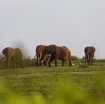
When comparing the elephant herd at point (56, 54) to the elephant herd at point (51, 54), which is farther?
the elephant herd at point (56, 54)

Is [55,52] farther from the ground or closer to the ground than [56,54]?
farther from the ground

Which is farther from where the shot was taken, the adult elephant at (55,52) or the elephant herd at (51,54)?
the adult elephant at (55,52)

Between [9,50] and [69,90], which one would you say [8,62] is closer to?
[9,50]

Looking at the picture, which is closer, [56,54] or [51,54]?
[56,54]

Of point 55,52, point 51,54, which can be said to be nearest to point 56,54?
point 55,52

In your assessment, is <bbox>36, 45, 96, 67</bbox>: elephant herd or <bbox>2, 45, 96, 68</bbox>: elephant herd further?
<bbox>36, 45, 96, 67</bbox>: elephant herd

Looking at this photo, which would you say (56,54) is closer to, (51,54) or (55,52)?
(55,52)

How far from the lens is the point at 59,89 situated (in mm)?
890

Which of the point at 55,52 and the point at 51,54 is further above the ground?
the point at 55,52

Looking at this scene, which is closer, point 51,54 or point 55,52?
point 55,52

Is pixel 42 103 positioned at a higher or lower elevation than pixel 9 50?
lower

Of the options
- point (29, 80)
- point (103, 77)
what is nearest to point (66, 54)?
point (29, 80)

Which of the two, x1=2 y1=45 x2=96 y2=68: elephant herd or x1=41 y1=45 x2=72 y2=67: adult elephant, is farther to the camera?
x1=41 y1=45 x2=72 y2=67: adult elephant

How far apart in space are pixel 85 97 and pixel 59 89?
0.07m
